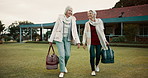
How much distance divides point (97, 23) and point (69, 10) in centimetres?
77

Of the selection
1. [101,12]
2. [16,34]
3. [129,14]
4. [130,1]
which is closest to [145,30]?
[129,14]

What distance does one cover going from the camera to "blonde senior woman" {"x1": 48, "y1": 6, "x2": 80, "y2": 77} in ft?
12.5

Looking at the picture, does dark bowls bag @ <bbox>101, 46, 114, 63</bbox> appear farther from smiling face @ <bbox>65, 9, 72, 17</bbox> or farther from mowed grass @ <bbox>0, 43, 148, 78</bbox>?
smiling face @ <bbox>65, 9, 72, 17</bbox>

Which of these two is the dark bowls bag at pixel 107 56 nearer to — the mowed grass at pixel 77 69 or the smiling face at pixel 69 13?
the mowed grass at pixel 77 69

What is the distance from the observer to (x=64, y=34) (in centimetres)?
394

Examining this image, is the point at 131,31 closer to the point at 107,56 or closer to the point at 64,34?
the point at 107,56

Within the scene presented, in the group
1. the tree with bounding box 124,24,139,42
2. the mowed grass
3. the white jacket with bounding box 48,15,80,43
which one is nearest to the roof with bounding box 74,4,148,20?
the tree with bounding box 124,24,139,42

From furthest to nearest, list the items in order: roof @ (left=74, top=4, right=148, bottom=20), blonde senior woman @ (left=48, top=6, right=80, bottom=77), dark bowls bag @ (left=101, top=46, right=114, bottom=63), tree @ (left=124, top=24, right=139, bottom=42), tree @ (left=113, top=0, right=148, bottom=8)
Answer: tree @ (left=113, top=0, right=148, bottom=8)
roof @ (left=74, top=4, right=148, bottom=20)
tree @ (left=124, top=24, right=139, bottom=42)
dark bowls bag @ (left=101, top=46, right=114, bottom=63)
blonde senior woman @ (left=48, top=6, right=80, bottom=77)

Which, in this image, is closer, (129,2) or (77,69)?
(77,69)

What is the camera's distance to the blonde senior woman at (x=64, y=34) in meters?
3.82

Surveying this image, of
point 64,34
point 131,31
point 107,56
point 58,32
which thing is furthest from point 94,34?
point 131,31

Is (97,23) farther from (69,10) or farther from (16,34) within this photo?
(16,34)

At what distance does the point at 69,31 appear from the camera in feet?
13.2

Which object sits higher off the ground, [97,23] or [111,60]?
[97,23]
